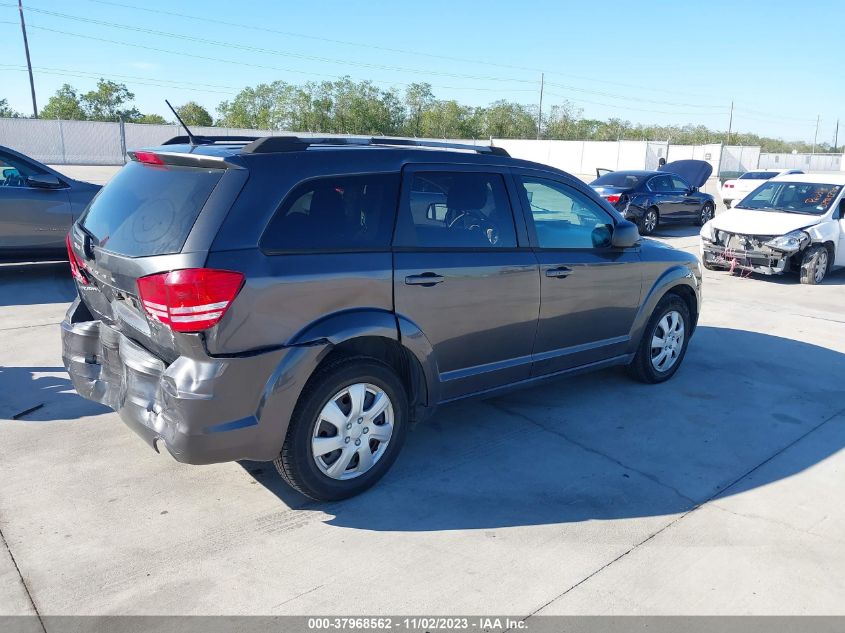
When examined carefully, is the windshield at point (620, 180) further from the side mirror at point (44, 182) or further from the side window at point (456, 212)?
the side window at point (456, 212)

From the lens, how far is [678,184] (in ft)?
55.4

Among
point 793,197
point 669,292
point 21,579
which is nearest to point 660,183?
point 793,197

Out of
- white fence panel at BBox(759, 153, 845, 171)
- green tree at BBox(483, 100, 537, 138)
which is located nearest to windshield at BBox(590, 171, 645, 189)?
white fence panel at BBox(759, 153, 845, 171)

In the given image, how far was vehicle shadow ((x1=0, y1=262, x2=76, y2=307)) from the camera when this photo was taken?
7.87 metres

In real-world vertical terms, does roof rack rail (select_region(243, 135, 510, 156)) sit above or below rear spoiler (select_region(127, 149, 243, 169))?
above

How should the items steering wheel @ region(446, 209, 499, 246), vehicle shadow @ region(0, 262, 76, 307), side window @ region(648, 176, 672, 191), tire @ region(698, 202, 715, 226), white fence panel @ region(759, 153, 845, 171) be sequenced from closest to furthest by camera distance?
steering wheel @ region(446, 209, 499, 246) < vehicle shadow @ region(0, 262, 76, 307) < side window @ region(648, 176, 672, 191) < tire @ region(698, 202, 715, 226) < white fence panel @ region(759, 153, 845, 171)

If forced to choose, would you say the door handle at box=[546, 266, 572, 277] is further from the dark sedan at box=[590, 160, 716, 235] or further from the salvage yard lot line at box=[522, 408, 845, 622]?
the dark sedan at box=[590, 160, 716, 235]

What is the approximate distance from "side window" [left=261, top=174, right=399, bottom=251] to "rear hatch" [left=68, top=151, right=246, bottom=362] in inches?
10.8

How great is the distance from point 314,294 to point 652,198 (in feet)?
45.8

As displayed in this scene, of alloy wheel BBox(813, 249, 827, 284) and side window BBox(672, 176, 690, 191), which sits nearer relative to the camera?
alloy wheel BBox(813, 249, 827, 284)

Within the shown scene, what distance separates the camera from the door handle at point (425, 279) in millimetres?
3725

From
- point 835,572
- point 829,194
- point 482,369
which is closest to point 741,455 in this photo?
point 835,572

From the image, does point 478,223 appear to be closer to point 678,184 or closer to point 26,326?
point 26,326

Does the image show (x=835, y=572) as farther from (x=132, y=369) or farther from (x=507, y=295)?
(x=132, y=369)
